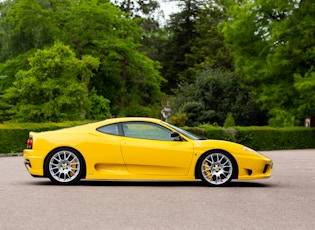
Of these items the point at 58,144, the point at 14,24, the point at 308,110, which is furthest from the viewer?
the point at 14,24

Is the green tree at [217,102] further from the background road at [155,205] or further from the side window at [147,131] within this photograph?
the side window at [147,131]

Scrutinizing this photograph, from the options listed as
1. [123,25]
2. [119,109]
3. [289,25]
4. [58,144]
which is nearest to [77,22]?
[123,25]

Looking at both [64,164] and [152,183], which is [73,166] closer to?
[64,164]

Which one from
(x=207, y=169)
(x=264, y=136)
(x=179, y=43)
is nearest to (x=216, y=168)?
(x=207, y=169)

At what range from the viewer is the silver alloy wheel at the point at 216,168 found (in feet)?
40.9

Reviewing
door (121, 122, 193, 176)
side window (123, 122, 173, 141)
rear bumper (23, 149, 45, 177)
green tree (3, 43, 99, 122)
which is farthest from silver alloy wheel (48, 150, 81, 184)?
green tree (3, 43, 99, 122)

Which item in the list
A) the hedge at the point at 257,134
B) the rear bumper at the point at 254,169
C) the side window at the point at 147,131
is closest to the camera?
the rear bumper at the point at 254,169

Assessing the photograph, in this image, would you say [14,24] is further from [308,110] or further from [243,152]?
[243,152]

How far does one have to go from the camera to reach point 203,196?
35.8ft

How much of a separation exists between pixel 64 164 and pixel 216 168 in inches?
106

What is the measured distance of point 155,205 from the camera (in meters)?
9.62

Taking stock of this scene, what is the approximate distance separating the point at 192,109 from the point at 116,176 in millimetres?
42066

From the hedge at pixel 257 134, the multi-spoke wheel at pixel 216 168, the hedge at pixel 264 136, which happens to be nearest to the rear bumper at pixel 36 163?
the multi-spoke wheel at pixel 216 168

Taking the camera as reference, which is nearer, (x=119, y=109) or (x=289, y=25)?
(x=289, y=25)
